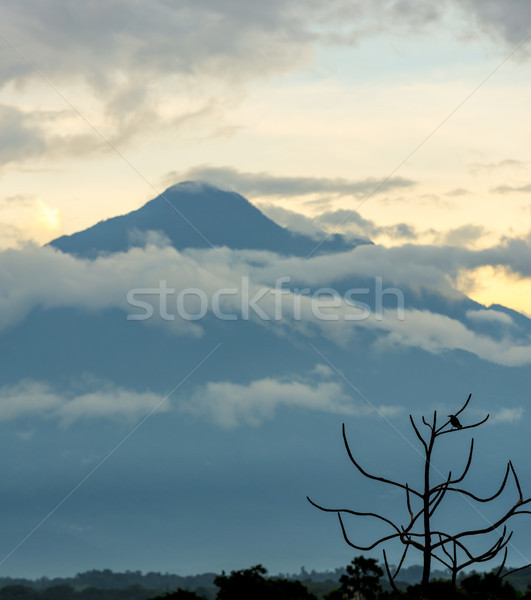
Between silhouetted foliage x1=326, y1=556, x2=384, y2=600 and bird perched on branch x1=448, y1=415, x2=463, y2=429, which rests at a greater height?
silhouetted foliage x1=326, y1=556, x2=384, y2=600

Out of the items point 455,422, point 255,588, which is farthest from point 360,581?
point 455,422

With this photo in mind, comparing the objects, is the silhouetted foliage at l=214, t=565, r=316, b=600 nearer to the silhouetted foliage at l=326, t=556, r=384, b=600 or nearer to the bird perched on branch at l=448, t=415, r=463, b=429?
the silhouetted foliage at l=326, t=556, r=384, b=600

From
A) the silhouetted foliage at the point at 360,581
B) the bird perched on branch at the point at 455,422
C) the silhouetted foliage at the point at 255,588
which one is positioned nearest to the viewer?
the bird perched on branch at the point at 455,422

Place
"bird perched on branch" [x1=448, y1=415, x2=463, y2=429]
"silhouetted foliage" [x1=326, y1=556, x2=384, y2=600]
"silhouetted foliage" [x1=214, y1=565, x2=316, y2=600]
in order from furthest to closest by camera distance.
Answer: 1. "silhouetted foliage" [x1=326, y1=556, x2=384, y2=600]
2. "silhouetted foliage" [x1=214, y1=565, x2=316, y2=600]
3. "bird perched on branch" [x1=448, y1=415, x2=463, y2=429]

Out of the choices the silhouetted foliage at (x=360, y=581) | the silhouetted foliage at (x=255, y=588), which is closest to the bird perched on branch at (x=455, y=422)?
the silhouetted foliage at (x=255, y=588)

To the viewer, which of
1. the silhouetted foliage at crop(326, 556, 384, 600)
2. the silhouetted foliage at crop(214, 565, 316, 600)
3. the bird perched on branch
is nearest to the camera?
the bird perched on branch

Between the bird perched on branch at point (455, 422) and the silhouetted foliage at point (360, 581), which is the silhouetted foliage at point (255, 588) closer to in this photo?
the silhouetted foliage at point (360, 581)

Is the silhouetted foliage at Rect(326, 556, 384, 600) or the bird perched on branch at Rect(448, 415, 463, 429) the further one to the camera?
the silhouetted foliage at Rect(326, 556, 384, 600)

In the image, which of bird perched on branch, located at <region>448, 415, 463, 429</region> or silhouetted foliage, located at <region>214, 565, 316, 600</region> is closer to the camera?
bird perched on branch, located at <region>448, 415, 463, 429</region>

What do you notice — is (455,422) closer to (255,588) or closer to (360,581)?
(255,588)

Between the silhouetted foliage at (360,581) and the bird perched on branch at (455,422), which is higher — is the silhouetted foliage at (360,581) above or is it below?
above

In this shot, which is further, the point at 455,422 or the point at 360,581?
the point at 360,581

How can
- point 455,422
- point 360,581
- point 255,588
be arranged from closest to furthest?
1. point 455,422
2. point 255,588
3. point 360,581

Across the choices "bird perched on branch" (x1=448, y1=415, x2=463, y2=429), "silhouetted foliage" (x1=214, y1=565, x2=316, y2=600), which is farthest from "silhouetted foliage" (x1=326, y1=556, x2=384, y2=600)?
"bird perched on branch" (x1=448, y1=415, x2=463, y2=429)
